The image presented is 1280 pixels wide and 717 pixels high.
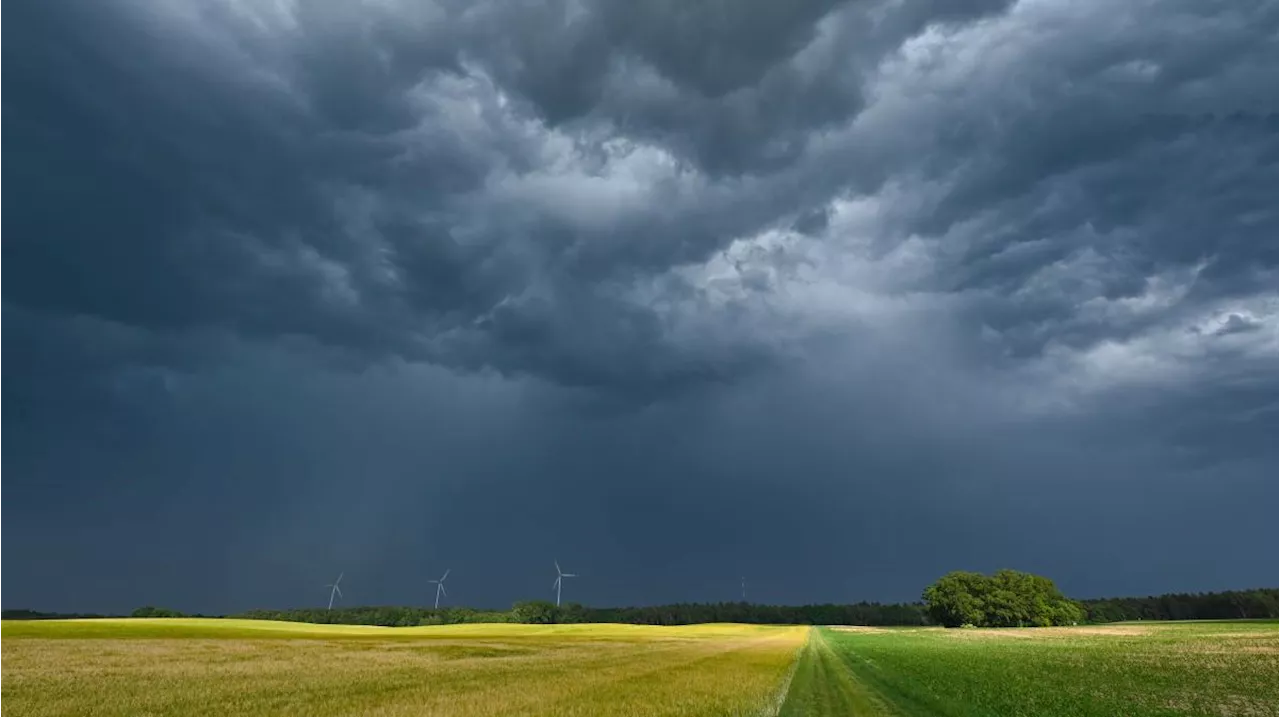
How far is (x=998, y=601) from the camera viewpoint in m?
160

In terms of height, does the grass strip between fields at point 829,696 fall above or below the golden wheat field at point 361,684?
below

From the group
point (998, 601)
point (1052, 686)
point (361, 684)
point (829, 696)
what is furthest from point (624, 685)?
point (998, 601)

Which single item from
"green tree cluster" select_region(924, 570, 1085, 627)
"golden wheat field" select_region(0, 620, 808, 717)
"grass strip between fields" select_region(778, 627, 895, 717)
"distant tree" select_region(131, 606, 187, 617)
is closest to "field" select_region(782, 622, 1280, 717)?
"grass strip between fields" select_region(778, 627, 895, 717)

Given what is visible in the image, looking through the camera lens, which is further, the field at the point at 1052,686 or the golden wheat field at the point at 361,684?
the field at the point at 1052,686

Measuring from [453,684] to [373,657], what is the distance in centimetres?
2006

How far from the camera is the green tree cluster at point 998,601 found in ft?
529

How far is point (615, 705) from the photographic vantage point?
2297cm

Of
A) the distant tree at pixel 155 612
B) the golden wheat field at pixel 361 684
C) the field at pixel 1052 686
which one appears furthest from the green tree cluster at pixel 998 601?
the distant tree at pixel 155 612

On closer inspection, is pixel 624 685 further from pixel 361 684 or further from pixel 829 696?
pixel 361 684

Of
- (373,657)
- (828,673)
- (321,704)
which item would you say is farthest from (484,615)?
(321,704)

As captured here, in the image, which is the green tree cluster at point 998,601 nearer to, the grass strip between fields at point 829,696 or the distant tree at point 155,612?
the grass strip between fields at point 829,696

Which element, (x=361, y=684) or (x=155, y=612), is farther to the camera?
(x=155, y=612)

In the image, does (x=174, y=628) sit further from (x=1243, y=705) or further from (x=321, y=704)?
(x=1243, y=705)

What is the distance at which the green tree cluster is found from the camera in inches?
6344
